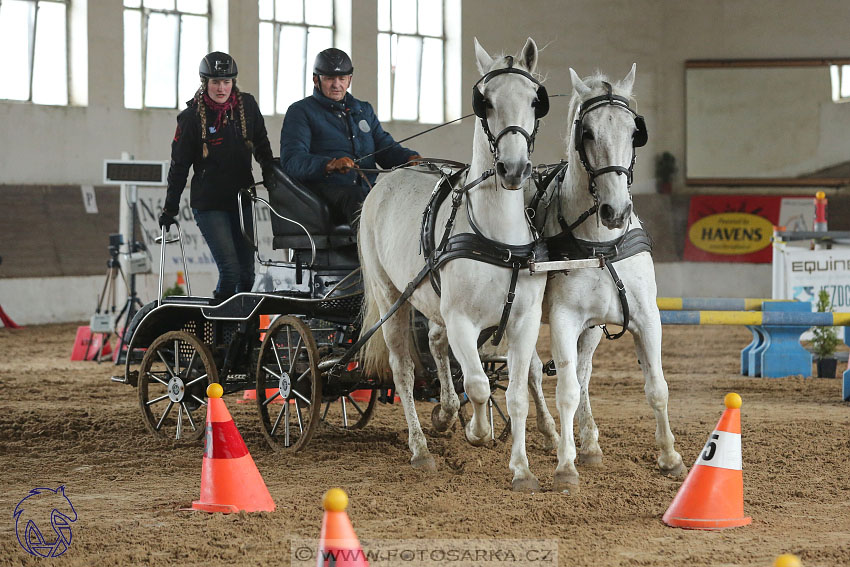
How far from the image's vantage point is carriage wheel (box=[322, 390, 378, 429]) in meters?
6.52

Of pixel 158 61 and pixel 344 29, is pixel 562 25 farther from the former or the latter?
pixel 158 61

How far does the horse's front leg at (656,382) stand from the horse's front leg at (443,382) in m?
1.12

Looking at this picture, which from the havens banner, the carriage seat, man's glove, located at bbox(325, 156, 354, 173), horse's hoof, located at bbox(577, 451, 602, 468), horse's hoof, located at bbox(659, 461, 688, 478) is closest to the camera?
horse's hoof, located at bbox(659, 461, 688, 478)

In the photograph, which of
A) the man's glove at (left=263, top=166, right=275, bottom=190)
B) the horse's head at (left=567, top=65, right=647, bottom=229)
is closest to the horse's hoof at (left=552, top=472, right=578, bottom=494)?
the horse's head at (left=567, top=65, right=647, bottom=229)

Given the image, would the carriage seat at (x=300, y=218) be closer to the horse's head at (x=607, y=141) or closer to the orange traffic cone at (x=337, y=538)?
the horse's head at (x=607, y=141)

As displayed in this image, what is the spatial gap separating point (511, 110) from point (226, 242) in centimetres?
261

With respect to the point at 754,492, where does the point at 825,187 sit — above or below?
above

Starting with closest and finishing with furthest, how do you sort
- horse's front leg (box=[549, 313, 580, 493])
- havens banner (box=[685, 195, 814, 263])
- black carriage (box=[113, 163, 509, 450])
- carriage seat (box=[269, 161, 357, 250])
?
horse's front leg (box=[549, 313, 580, 493]) < black carriage (box=[113, 163, 509, 450]) < carriage seat (box=[269, 161, 357, 250]) < havens banner (box=[685, 195, 814, 263])

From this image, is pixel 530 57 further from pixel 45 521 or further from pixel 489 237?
pixel 45 521

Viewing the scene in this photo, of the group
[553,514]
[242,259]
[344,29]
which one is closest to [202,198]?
[242,259]

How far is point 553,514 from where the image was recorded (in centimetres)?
411

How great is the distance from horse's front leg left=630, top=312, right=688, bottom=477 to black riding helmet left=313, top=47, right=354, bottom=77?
246 cm

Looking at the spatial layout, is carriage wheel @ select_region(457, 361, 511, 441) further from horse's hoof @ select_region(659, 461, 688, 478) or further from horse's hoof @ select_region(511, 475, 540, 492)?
horse's hoof @ select_region(659, 461, 688, 478)

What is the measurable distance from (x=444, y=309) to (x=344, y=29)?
13070 millimetres
